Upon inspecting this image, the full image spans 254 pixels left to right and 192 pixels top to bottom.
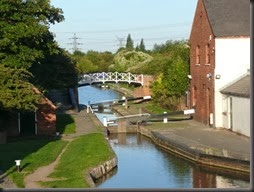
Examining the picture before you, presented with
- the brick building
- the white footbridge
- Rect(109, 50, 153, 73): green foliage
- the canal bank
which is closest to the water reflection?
the canal bank

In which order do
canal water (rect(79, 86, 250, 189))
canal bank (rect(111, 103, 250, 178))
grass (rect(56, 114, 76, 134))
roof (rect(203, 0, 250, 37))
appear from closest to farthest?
1. canal water (rect(79, 86, 250, 189))
2. canal bank (rect(111, 103, 250, 178))
3. roof (rect(203, 0, 250, 37))
4. grass (rect(56, 114, 76, 134))

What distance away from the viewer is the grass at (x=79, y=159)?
18.1 metres

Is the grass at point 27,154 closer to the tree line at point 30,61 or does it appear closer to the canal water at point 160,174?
the tree line at point 30,61

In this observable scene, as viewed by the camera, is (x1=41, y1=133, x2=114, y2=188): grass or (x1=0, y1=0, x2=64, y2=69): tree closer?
(x1=41, y1=133, x2=114, y2=188): grass

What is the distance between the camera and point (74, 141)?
2928 cm

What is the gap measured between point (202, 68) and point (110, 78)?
29.9 metres

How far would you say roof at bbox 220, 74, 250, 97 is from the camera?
29.9 metres

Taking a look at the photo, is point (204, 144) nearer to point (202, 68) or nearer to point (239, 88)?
point (239, 88)

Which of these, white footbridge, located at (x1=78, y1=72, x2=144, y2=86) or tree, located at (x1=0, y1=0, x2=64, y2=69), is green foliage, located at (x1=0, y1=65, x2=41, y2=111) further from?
white footbridge, located at (x1=78, y1=72, x2=144, y2=86)

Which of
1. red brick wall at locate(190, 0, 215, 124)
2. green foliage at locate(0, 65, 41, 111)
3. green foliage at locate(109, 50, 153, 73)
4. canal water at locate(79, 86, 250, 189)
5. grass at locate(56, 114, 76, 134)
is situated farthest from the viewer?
green foliage at locate(109, 50, 153, 73)

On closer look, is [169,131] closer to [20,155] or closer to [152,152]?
[152,152]

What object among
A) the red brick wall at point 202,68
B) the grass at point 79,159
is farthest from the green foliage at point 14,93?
the red brick wall at point 202,68

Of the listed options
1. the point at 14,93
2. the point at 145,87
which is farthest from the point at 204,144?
the point at 145,87

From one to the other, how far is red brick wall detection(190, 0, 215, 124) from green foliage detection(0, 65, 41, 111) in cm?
1256
